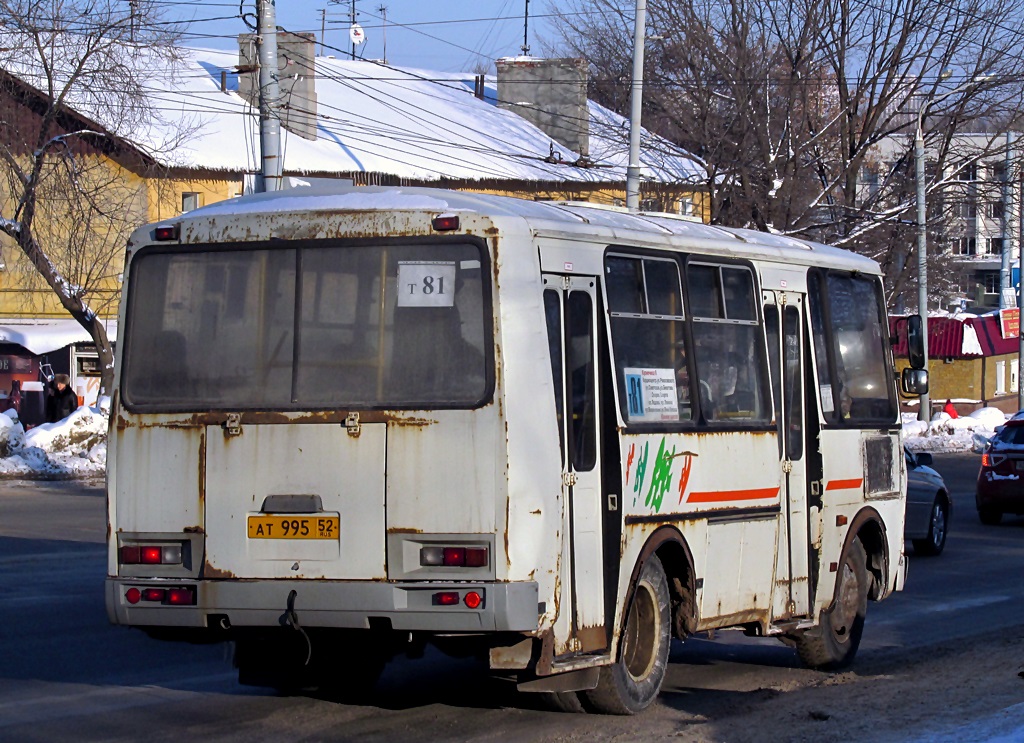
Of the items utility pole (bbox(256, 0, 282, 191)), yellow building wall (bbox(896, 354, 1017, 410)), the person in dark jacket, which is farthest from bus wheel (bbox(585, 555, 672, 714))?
yellow building wall (bbox(896, 354, 1017, 410))

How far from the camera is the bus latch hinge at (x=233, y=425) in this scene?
7281 millimetres

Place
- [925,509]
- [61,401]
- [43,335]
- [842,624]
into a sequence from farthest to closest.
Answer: [43,335], [61,401], [925,509], [842,624]

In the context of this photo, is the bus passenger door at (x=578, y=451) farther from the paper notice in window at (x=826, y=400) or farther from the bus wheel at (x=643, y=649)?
the paper notice in window at (x=826, y=400)

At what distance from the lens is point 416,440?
698cm

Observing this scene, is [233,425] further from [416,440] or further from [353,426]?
[416,440]

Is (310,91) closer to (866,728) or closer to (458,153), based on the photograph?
(458,153)

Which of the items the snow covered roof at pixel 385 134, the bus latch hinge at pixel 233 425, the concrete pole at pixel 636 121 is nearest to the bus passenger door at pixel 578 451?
the bus latch hinge at pixel 233 425

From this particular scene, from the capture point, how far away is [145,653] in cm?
1008

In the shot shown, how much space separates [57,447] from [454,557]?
22.6 m

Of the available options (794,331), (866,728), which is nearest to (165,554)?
(866,728)

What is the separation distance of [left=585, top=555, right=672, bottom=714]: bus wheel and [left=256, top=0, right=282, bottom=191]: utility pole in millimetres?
10738

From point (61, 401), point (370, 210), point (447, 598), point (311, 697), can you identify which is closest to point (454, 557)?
point (447, 598)

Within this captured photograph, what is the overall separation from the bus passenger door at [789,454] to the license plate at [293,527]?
3.44 m

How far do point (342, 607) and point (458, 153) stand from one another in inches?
1477
